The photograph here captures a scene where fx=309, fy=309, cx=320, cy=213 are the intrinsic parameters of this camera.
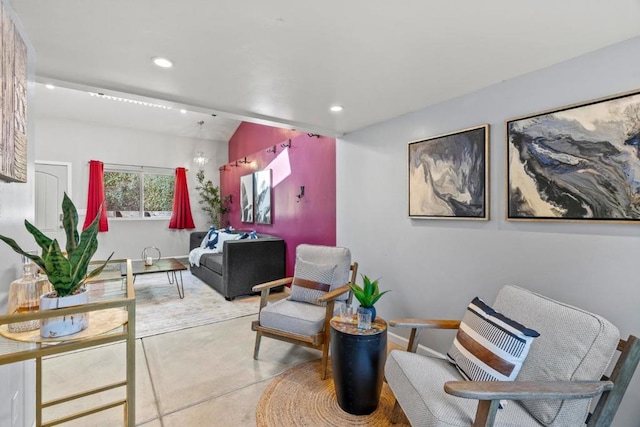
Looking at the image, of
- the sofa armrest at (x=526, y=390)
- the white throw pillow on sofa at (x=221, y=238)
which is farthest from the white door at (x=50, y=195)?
the sofa armrest at (x=526, y=390)

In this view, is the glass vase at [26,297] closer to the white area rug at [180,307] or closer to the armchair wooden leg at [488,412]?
the armchair wooden leg at [488,412]

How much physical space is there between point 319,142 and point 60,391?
3327 millimetres

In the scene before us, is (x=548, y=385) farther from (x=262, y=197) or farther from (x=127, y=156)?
(x=127, y=156)

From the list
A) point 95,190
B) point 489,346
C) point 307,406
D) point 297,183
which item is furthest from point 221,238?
point 489,346

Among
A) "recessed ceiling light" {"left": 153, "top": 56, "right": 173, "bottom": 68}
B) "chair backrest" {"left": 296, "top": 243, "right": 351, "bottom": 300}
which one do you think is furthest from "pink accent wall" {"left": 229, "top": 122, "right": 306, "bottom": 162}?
"recessed ceiling light" {"left": 153, "top": 56, "right": 173, "bottom": 68}

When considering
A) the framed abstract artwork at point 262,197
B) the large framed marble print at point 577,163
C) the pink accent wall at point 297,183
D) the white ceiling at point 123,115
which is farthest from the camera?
the framed abstract artwork at point 262,197

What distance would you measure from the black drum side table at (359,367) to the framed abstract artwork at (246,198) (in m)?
4.08

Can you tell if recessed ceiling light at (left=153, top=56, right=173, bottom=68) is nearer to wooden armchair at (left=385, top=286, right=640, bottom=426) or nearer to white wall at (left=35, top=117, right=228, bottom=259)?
wooden armchair at (left=385, top=286, right=640, bottom=426)

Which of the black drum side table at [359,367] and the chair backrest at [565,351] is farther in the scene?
the black drum side table at [359,367]

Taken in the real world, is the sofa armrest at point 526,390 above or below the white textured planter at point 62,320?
below

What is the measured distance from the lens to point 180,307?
3816mm

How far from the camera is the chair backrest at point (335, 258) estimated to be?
9.20ft

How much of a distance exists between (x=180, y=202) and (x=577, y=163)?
20.9ft

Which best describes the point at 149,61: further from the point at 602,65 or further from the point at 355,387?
the point at 602,65
